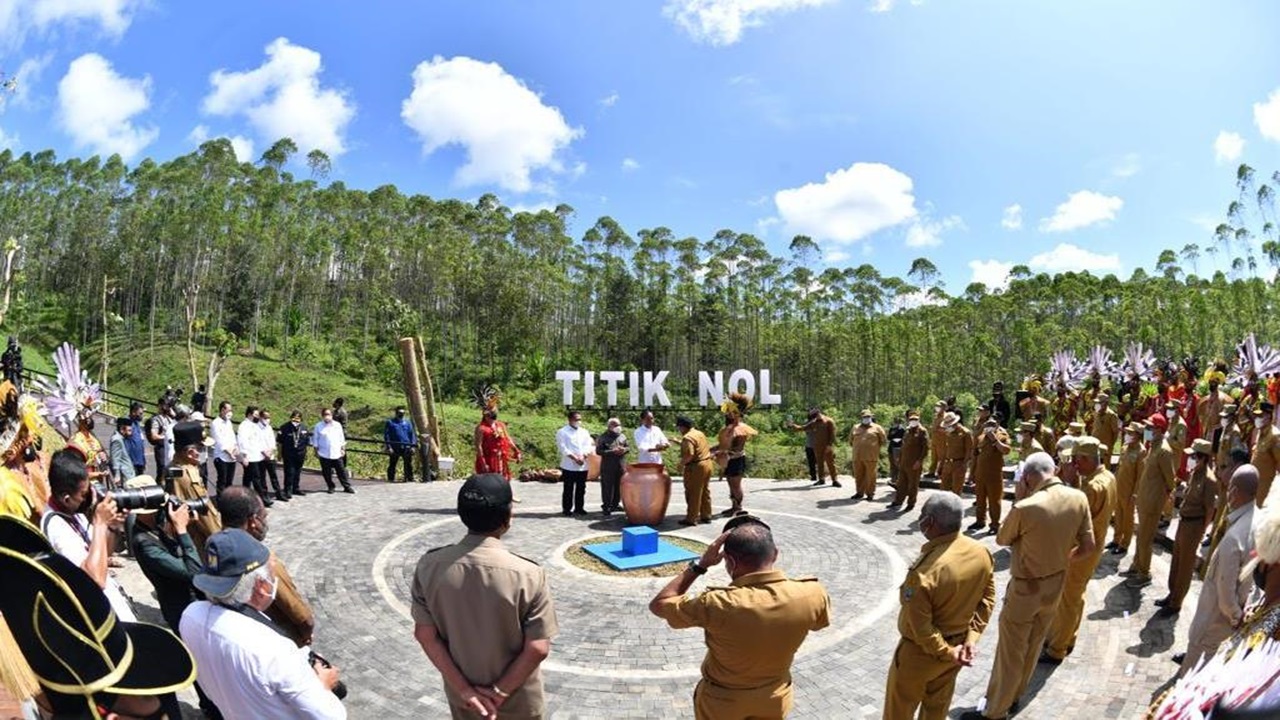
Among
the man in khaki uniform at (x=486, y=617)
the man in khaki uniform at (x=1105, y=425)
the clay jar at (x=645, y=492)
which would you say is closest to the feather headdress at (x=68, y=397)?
the clay jar at (x=645, y=492)

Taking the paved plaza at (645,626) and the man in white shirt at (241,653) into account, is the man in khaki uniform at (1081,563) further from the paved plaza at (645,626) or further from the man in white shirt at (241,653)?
the man in white shirt at (241,653)

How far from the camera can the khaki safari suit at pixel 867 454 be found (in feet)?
41.6

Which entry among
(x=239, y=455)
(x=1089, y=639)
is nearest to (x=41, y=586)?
(x=1089, y=639)

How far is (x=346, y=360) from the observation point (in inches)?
1811

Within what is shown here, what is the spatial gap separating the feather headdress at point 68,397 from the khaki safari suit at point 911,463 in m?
11.3

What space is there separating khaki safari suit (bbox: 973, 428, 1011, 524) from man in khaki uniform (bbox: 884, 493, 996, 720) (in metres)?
6.66

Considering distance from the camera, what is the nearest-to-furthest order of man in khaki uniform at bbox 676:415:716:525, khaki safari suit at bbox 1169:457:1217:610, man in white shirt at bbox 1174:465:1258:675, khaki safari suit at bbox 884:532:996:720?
khaki safari suit at bbox 884:532:996:720, man in white shirt at bbox 1174:465:1258:675, khaki safari suit at bbox 1169:457:1217:610, man in khaki uniform at bbox 676:415:716:525

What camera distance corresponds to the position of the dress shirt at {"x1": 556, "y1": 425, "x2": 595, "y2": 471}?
11.6m

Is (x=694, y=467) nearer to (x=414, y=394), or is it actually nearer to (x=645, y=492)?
(x=645, y=492)

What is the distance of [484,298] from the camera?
168 feet

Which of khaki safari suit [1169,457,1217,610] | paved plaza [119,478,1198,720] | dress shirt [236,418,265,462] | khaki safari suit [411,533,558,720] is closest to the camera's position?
khaki safari suit [411,533,558,720]

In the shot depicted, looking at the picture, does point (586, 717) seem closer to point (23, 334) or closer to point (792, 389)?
point (792, 389)

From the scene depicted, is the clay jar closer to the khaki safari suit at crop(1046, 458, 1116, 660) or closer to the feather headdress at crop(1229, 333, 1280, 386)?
the khaki safari suit at crop(1046, 458, 1116, 660)

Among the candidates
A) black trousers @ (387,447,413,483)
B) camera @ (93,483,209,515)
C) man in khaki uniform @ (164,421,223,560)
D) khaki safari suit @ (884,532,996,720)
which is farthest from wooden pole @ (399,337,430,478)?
khaki safari suit @ (884,532,996,720)
